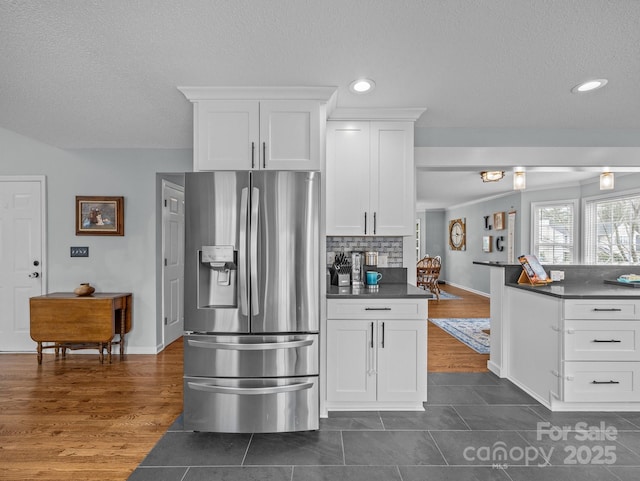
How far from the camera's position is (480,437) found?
2352 mm

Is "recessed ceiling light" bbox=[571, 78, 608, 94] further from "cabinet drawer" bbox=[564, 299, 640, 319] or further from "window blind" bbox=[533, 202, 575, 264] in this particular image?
"window blind" bbox=[533, 202, 575, 264]

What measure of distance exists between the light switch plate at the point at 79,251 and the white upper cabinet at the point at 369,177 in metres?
3.03

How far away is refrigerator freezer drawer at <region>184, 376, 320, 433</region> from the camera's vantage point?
2318 millimetres

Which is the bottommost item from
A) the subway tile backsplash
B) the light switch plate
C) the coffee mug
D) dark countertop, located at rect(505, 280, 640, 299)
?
dark countertop, located at rect(505, 280, 640, 299)

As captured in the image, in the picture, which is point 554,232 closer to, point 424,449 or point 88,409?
point 424,449

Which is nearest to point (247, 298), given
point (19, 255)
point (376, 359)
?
point (376, 359)

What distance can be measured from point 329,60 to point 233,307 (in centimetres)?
166

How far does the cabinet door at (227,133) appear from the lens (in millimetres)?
2518

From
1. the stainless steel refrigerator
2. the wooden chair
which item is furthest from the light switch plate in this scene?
the wooden chair

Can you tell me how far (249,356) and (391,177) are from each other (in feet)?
5.92

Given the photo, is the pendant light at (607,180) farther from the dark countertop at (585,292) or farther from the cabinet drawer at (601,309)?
the cabinet drawer at (601,309)

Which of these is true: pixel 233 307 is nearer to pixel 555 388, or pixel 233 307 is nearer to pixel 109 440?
pixel 109 440

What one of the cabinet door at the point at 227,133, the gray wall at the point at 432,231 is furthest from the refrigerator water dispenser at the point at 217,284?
the gray wall at the point at 432,231

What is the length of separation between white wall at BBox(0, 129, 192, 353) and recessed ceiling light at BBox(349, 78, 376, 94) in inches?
94.1
